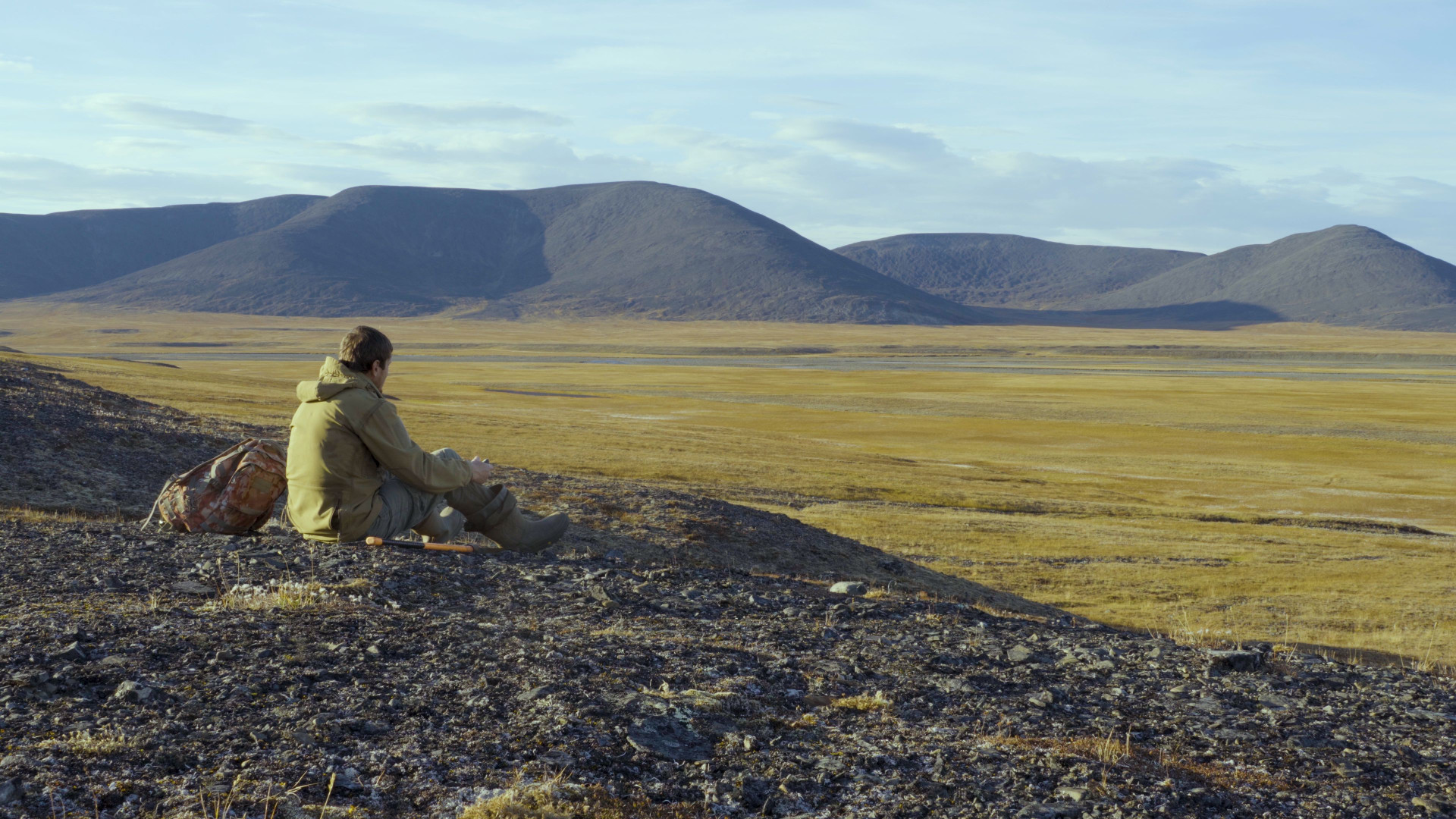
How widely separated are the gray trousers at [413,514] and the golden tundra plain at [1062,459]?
24.7ft

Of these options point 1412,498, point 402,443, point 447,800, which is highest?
point 402,443

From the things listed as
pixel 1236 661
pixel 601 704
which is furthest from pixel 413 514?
pixel 1236 661

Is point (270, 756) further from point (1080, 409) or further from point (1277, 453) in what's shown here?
point (1080, 409)

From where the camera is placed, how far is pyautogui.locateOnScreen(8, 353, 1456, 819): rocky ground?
4.67 metres

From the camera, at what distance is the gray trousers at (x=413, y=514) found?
855 cm

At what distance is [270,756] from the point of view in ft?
15.5

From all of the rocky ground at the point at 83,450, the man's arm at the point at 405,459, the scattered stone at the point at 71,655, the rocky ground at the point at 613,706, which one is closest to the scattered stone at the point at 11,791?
the rocky ground at the point at 613,706

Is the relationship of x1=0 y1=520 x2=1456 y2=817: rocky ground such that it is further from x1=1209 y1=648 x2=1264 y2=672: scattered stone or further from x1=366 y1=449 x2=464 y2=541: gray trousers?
x1=366 y1=449 x2=464 y2=541: gray trousers

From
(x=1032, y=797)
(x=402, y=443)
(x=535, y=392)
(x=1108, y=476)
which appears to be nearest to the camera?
(x=1032, y=797)

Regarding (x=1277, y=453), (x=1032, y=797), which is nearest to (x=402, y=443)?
(x=1032, y=797)

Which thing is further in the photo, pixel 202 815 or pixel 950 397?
pixel 950 397

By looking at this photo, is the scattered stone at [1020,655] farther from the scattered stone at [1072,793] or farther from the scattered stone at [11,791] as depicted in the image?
the scattered stone at [11,791]

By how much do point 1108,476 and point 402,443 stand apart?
30.5 meters

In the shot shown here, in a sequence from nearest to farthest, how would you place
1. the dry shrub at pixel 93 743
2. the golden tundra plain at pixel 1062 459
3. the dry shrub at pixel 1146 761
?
the dry shrub at pixel 93 743, the dry shrub at pixel 1146 761, the golden tundra plain at pixel 1062 459
